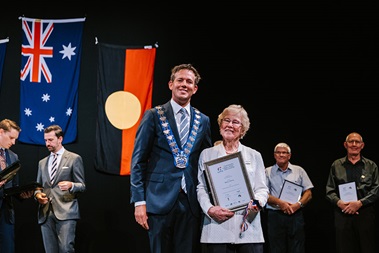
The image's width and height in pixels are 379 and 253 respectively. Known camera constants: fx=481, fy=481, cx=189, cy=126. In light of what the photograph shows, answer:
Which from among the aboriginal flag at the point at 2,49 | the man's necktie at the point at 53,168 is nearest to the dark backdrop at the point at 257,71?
the aboriginal flag at the point at 2,49

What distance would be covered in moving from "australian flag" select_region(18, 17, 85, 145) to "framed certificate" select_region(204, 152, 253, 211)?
3981mm

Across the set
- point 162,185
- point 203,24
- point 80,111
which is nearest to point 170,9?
point 203,24

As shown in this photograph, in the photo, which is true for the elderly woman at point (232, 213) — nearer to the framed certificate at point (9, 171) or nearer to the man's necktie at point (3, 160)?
the framed certificate at point (9, 171)

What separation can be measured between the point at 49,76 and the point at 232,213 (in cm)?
447

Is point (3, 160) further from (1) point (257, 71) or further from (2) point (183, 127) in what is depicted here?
(1) point (257, 71)

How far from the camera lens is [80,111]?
21.6 ft

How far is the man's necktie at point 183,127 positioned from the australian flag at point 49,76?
376cm

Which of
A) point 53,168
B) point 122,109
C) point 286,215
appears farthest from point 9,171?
point 286,215

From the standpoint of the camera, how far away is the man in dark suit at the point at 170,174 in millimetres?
2756

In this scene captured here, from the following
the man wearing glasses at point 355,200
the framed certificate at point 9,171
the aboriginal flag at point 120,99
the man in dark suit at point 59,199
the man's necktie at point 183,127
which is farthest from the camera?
the aboriginal flag at point 120,99

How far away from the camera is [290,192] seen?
224 inches

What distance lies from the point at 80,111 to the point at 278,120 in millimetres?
2708

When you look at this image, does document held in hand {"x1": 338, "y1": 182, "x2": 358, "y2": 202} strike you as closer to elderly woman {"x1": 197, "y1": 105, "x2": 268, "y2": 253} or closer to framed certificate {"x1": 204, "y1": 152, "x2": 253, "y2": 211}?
elderly woman {"x1": 197, "y1": 105, "x2": 268, "y2": 253}

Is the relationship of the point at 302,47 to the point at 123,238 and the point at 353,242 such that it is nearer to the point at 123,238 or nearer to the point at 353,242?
the point at 353,242
